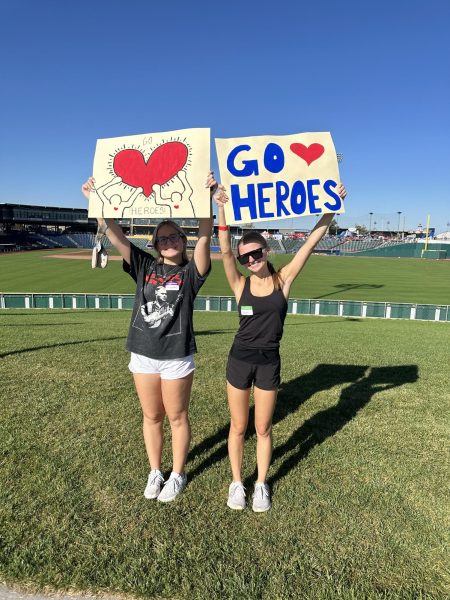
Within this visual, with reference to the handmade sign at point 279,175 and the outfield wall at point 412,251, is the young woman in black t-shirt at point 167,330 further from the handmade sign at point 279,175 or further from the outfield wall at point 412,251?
the outfield wall at point 412,251

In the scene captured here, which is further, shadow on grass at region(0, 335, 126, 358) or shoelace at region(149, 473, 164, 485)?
shadow on grass at region(0, 335, 126, 358)

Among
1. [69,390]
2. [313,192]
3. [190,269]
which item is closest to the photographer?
[190,269]

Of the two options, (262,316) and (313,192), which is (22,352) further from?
(313,192)

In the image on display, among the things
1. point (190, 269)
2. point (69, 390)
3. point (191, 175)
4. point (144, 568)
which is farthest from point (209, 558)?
point (69, 390)

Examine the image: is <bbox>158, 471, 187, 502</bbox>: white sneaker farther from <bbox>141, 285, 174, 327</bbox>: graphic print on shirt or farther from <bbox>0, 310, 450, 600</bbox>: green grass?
<bbox>141, 285, 174, 327</bbox>: graphic print on shirt

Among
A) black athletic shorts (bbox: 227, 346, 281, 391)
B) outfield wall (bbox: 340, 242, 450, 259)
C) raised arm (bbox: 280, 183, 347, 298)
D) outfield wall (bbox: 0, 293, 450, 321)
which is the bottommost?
outfield wall (bbox: 0, 293, 450, 321)

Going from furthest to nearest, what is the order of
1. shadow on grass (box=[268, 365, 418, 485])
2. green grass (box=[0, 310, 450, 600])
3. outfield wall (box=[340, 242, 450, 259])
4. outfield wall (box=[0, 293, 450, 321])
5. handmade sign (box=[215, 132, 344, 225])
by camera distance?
outfield wall (box=[340, 242, 450, 259])
outfield wall (box=[0, 293, 450, 321])
shadow on grass (box=[268, 365, 418, 485])
handmade sign (box=[215, 132, 344, 225])
green grass (box=[0, 310, 450, 600])

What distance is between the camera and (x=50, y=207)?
345 ft

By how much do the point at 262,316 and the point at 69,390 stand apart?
3.09m

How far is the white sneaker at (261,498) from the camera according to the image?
2.91m

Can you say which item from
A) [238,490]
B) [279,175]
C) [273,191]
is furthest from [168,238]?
[238,490]

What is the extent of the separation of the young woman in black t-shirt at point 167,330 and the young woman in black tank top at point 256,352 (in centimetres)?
33

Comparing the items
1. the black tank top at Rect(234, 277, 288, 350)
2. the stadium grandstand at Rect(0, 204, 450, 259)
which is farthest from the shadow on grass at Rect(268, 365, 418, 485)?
the stadium grandstand at Rect(0, 204, 450, 259)

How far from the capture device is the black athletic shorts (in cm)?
302
